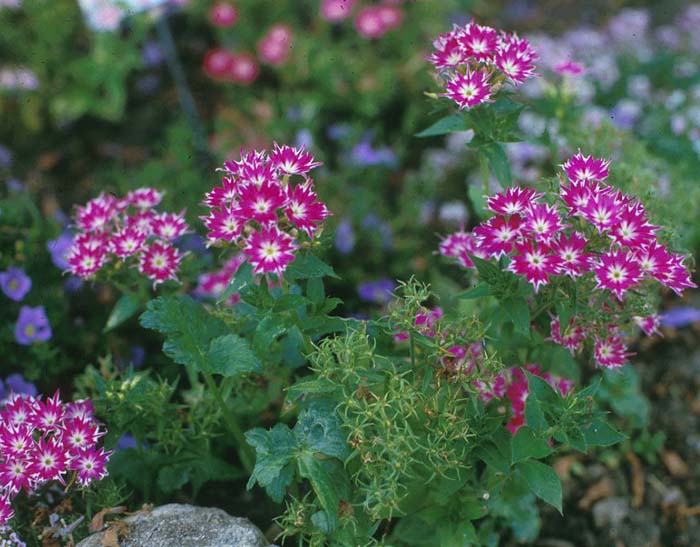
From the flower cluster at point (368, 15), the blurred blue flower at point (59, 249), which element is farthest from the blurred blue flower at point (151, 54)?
the blurred blue flower at point (59, 249)

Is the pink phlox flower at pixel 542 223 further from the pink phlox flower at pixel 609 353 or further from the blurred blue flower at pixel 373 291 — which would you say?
the blurred blue flower at pixel 373 291

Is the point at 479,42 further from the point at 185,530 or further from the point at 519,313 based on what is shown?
the point at 185,530

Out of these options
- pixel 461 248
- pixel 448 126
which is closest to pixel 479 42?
pixel 448 126

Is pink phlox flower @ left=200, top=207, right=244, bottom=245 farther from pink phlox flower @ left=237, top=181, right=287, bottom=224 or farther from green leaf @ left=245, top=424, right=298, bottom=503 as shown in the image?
green leaf @ left=245, top=424, right=298, bottom=503

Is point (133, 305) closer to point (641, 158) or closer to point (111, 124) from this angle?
point (641, 158)

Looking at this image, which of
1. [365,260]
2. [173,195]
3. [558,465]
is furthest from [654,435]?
[173,195]

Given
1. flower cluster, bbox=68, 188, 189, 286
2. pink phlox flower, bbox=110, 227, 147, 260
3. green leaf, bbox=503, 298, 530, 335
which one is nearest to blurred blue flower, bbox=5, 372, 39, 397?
flower cluster, bbox=68, 188, 189, 286

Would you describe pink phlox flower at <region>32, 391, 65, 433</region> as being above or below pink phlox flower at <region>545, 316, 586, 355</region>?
above
